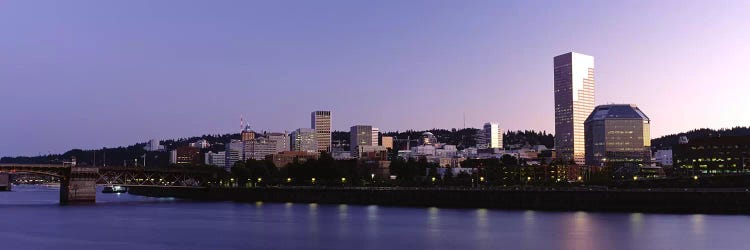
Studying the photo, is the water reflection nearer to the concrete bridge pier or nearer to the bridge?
the concrete bridge pier

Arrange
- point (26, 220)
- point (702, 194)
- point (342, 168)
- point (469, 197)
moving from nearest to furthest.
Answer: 1. point (26, 220)
2. point (702, 194)
3. point (469, 197)
4. point (342, 168)

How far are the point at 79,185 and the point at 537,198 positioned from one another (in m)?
77.6

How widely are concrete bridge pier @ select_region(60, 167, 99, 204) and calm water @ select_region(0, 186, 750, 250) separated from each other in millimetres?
36744

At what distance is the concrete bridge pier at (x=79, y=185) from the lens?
14550cm

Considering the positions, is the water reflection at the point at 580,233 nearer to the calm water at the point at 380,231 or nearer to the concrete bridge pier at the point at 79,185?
the calm water at the point at 380,231

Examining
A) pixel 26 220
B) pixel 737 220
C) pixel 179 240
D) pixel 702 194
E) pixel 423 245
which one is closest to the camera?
pixel 423 245

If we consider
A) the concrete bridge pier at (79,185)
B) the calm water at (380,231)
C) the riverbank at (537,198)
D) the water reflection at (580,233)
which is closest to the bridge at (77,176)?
the concrete bridge pier at (79,185)

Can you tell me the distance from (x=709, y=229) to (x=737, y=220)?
38.0 feet

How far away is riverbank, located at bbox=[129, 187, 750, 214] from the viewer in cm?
10201

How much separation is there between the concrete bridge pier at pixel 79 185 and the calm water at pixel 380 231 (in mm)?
36744

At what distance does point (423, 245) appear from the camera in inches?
2640

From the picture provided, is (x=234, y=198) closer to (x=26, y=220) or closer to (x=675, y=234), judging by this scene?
(x=26, y=220)

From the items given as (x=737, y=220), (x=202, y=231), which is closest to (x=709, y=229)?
(x=737, y=220)

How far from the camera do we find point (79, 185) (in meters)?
147
